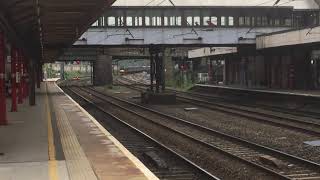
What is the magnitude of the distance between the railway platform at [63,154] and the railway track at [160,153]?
2.59 ft

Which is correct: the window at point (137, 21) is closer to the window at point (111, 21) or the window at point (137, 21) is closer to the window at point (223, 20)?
the window at point (111, 21)

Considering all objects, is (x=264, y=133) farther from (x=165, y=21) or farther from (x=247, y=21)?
(x=247, y=21)

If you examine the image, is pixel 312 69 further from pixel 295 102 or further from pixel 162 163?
pixel 162 163

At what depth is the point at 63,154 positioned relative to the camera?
14.2 m

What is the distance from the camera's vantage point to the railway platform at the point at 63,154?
451 inches

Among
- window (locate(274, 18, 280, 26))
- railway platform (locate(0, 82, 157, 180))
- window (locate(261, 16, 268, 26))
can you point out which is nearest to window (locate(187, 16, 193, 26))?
window (locate(261, 16, 268, 26))

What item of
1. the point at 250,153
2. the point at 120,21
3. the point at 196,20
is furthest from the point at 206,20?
the point at 250,153

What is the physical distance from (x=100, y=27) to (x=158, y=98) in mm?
7450

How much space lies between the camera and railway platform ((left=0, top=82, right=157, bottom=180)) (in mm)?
11461

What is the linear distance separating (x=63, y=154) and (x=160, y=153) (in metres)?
3.89

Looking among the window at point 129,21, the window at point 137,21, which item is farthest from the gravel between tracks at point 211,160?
the window at point 137,21

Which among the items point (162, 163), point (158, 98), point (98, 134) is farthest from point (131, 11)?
point (162, 163)

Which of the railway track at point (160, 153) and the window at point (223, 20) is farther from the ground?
the window at point (223, 20)

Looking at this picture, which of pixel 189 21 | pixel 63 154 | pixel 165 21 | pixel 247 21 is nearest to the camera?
pixel 63 154
